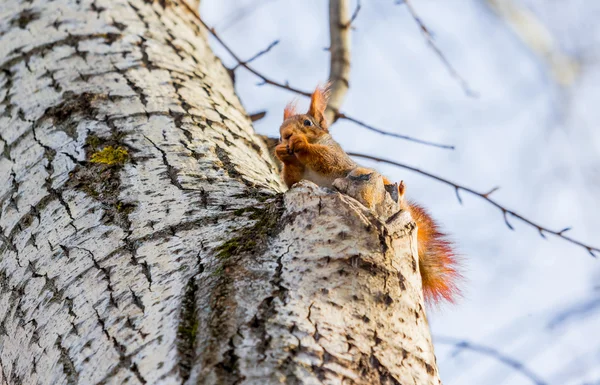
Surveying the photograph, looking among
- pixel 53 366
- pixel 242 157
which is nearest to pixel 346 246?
pixel 53 366

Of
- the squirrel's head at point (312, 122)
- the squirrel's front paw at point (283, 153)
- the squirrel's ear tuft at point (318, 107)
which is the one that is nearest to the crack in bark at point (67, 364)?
the squirrel's front paw at point (283, 153)

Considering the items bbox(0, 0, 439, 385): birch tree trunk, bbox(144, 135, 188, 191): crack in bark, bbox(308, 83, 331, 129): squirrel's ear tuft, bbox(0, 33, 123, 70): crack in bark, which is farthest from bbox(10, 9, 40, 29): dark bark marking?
bbox(308, 83, 331, 129): squirrel's ear tuft

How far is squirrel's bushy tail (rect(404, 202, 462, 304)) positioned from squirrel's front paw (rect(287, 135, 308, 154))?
18.9 inches

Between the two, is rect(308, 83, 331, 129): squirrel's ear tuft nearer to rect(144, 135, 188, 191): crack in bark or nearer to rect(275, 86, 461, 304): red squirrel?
rect(275, 86, 461, 304): red squirrel

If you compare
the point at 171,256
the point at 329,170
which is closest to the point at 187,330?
the point at 171,256

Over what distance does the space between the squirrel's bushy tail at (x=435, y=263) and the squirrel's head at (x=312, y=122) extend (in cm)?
60

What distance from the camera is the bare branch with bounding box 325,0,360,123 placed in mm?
2576

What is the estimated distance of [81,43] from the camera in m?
2.03

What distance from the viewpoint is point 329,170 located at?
222 centimetres

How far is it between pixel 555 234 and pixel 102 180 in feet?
4.83

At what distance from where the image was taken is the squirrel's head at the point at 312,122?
2.45 m

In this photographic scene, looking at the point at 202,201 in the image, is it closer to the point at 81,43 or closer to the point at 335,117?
the point at 81,43

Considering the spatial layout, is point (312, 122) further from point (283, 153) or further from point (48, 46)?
point (48, 46)

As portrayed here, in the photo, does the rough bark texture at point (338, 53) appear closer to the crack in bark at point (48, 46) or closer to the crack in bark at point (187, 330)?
the crack in bark at point (48, 46)
